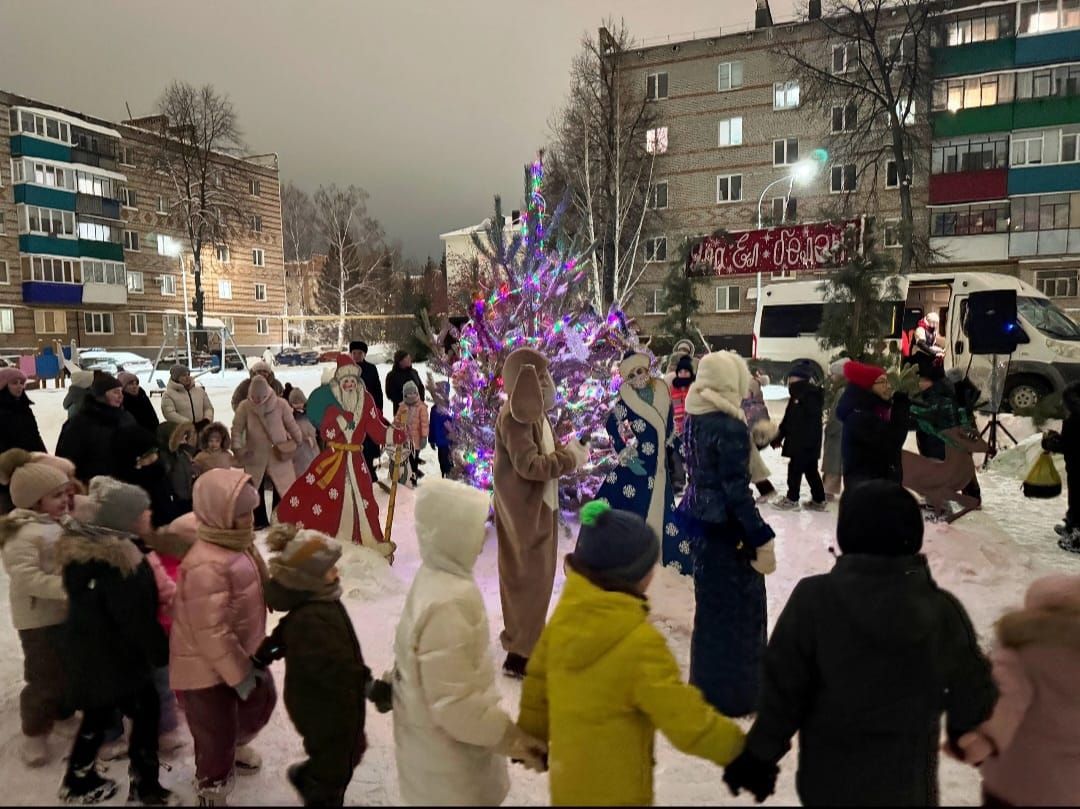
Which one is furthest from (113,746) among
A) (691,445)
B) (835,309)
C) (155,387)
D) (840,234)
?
(155,387)

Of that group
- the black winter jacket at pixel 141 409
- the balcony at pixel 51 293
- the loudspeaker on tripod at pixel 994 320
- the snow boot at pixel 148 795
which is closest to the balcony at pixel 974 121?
the loudspeaker on tripod at pixel 994 320

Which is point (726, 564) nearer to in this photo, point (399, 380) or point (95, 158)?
point (399, 380)

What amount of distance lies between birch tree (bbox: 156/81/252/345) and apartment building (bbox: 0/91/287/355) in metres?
1.39

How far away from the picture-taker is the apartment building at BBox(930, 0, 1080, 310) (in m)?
25.7

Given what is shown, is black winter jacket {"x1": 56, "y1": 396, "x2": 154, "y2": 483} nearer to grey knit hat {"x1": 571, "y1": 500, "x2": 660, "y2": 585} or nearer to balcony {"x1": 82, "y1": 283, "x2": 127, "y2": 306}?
grey knit hat {"x1": 571, "y1": 500, "x2": 660, "y2": 585}

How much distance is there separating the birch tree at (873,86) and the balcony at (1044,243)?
3.24 meters

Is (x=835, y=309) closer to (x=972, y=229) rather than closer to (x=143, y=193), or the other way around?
(x=972, y=229)

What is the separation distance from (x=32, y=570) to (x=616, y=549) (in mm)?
2725

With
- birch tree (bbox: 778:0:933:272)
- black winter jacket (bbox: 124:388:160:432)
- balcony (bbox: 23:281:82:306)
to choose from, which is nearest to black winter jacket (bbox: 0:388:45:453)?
black winter jacket (bbox: 124:388:160:432)

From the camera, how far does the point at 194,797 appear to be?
2.95 m

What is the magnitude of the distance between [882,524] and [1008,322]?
31.7 feet

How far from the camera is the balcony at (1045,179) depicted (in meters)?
25.6

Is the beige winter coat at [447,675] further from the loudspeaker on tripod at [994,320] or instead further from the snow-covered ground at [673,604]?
the loudspeaker on tripod at [994,320]

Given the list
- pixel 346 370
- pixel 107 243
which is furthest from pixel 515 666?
pixel 107 243
